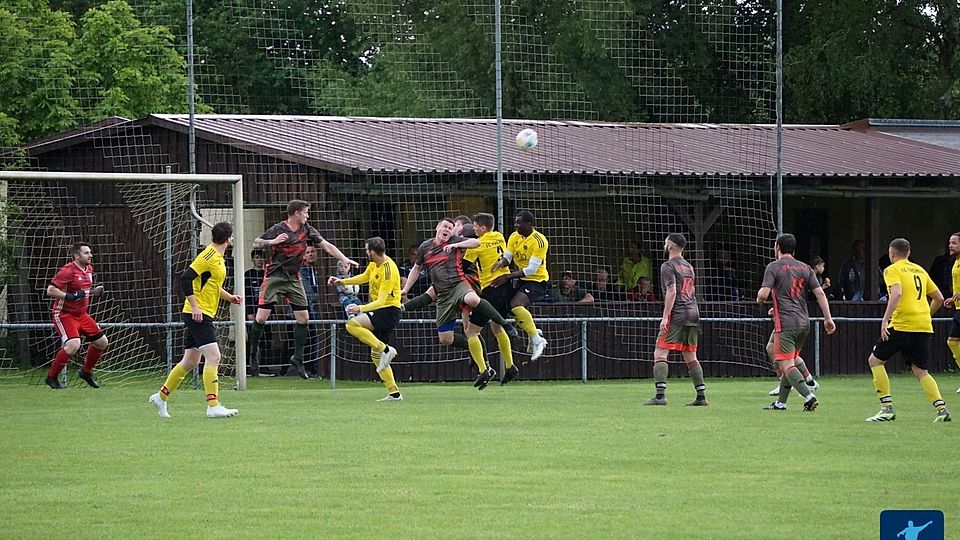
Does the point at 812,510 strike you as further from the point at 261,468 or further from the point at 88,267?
the point at 88,267

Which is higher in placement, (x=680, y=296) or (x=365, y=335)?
(x=680, y=296)

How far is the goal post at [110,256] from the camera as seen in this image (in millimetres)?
22281

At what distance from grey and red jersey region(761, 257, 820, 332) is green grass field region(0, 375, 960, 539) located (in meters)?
1.00

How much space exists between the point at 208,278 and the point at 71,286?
555 centimetres

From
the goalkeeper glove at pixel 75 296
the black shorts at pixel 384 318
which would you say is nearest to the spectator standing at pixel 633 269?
the black shorts at pixel 384 318

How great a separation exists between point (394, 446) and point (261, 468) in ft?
5.29

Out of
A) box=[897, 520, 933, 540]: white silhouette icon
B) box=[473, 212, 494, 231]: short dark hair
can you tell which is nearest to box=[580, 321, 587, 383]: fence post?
box=[473, 212, 494, 231]: short dark hair

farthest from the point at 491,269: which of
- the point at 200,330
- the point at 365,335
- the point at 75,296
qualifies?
the point at 75,296

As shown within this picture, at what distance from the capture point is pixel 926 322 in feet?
49.6

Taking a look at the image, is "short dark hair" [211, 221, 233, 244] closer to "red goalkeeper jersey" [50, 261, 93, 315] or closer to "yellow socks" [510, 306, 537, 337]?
"yellow socks" [510, 306, 537, 337]

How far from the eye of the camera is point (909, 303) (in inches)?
595

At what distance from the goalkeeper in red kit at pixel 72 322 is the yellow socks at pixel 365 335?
4077mm

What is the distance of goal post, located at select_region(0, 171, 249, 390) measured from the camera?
73.1 ft

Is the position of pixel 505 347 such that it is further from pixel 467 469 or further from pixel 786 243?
pixel 467 469
